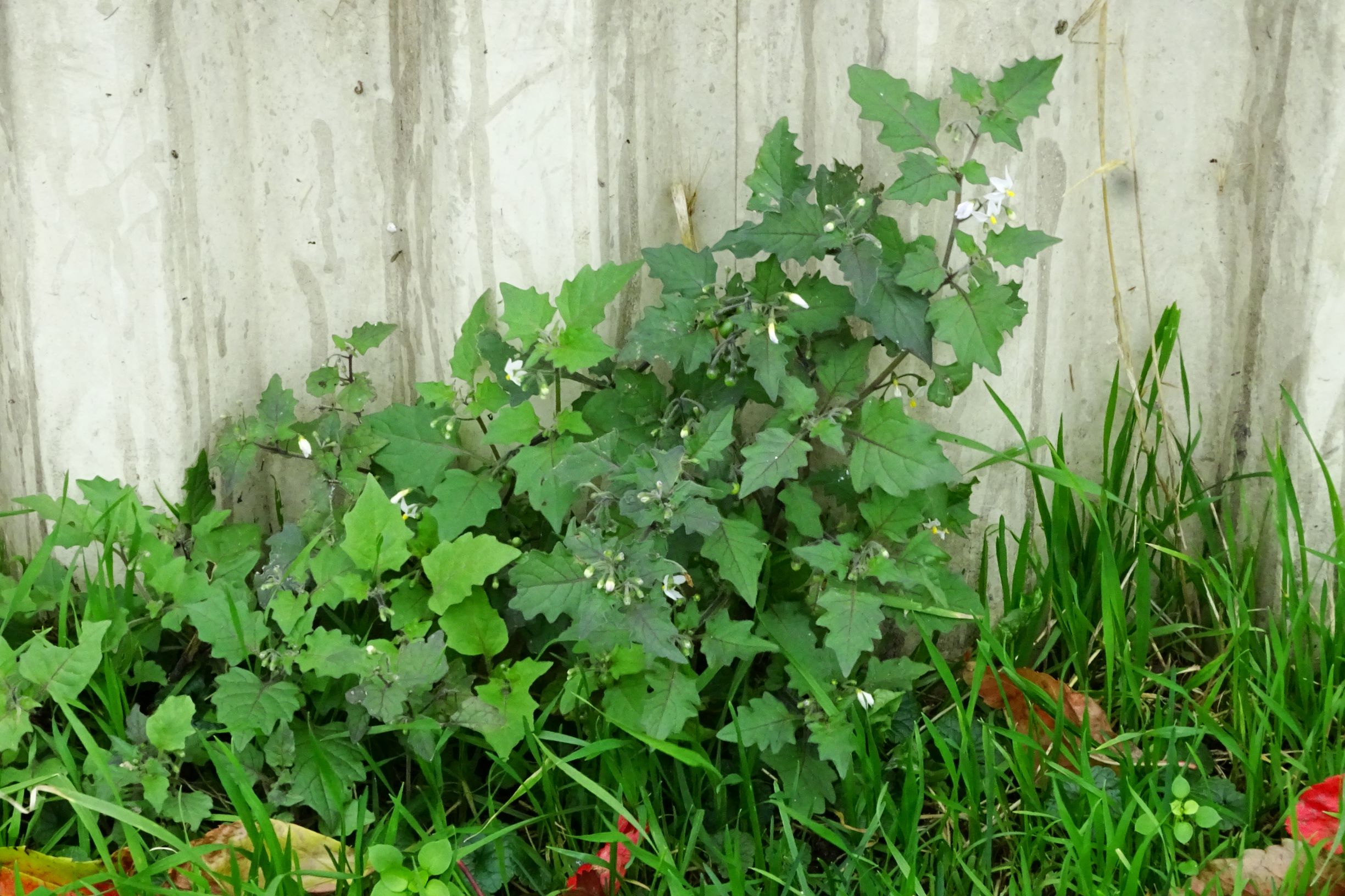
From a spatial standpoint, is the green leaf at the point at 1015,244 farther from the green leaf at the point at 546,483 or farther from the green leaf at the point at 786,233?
the green leaf at the point at 546,483

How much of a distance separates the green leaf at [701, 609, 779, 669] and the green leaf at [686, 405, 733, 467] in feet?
0.75

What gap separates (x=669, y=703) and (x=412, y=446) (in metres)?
0.59

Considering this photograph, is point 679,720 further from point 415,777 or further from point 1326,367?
point 1326,367

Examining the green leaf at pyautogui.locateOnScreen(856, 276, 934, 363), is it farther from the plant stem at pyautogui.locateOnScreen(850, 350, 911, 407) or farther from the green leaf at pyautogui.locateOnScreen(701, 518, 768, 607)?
the green leaf at pyautogui.locateOnScreen(701, 518, 768, 607)

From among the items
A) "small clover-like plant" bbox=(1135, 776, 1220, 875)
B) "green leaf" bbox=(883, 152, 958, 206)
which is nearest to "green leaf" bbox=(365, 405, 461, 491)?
"green leaf" bbox=(883, 152, 958, 206)

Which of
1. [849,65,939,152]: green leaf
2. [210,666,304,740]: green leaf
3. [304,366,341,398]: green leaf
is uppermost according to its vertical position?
[849,65,939,152]: green leaf

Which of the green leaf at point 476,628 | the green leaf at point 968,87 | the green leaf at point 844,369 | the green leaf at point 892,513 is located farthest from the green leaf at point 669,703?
the green leaf at point 968,87

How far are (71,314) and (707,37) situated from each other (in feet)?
3.57

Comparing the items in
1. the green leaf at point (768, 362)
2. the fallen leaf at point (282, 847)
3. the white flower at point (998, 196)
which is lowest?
the fallen leaf at point (282, 847)

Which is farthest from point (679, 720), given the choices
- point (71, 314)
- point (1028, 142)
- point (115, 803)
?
point (71, 314)

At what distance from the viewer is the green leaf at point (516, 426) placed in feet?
6.16

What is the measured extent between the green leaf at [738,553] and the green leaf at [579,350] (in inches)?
11.9

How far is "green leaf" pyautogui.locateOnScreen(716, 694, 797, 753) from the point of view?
5.78ft

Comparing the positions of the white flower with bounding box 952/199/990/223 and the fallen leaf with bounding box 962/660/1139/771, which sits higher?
the white flower with bounding box 952/199/990/223
